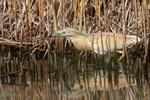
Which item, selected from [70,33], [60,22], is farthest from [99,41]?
[60,22]

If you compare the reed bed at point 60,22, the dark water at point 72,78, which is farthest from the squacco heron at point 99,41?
the reed bed at point 60,22

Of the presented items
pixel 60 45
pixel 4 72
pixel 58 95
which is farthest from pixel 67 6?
pixel 58 95

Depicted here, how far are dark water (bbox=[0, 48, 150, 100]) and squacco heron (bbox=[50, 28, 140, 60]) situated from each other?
148 mm

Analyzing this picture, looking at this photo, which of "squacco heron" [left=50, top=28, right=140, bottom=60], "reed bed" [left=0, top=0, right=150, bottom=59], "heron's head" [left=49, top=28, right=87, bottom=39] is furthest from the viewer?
"reed bed" [left=0, top=0, right=150, bottom=59]

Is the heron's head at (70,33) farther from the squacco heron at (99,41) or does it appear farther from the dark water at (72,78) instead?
the dark water at (72,78)

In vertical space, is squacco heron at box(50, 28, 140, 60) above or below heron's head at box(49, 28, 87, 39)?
below

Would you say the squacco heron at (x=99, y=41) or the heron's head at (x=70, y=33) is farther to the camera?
the heron's head at (x=70, y=33)

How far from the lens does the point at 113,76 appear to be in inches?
202

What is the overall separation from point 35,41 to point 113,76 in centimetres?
215

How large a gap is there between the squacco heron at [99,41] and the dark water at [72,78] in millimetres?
148

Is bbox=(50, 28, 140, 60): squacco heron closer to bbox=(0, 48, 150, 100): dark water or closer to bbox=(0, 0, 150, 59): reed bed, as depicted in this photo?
bbox=(0, 48, 150, 100): dark water

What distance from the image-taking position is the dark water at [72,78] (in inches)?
169

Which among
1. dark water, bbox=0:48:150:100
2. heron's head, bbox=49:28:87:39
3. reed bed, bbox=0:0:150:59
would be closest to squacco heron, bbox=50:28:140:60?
heron's head, bbox=49:28:87:39

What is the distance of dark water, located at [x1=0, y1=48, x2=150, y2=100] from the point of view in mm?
4293
